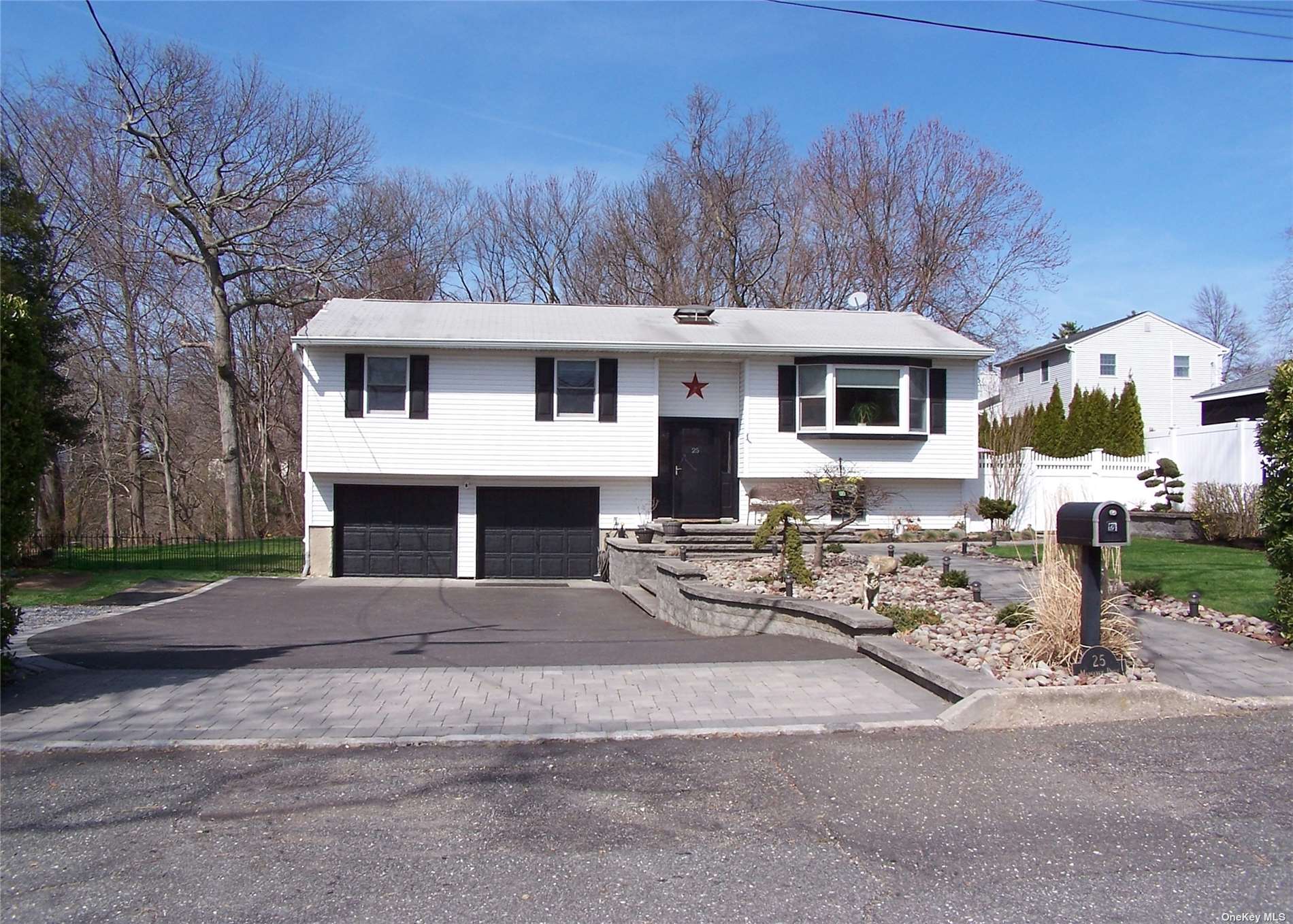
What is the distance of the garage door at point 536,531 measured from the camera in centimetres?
2012

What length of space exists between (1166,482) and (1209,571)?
9801 millimetres

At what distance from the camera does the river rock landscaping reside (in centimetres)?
700

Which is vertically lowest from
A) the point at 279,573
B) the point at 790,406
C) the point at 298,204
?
the point at 279,573

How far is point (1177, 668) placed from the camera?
24.6 ft

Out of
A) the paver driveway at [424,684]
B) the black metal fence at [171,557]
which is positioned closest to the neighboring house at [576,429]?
the black metal fence at [171,557]

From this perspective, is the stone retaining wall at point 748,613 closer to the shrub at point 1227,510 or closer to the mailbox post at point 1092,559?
the mailbox post at point 1092,559

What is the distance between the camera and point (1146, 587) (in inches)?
426

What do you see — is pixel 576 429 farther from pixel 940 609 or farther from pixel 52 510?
pixel 52 510

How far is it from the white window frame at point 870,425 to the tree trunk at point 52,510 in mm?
14895

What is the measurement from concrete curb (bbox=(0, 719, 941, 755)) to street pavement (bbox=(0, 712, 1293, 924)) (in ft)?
0.32

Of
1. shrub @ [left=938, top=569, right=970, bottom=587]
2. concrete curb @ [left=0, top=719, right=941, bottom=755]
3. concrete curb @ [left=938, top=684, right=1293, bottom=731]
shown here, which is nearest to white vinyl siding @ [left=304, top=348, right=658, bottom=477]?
shrub @ [left=938, top=569, right=970, bottom=587]

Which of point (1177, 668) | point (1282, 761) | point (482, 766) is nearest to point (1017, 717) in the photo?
point (1282, 761)

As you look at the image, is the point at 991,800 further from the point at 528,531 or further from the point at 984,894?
the point at 528,531

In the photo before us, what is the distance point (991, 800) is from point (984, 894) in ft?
3.76
